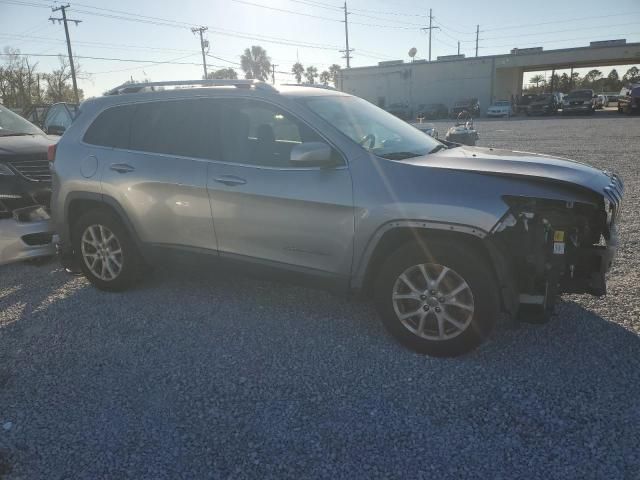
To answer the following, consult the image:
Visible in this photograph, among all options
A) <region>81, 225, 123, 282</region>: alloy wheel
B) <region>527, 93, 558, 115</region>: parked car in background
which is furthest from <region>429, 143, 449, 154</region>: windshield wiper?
<region>527, 93, 558, 115</region>: parked car in background

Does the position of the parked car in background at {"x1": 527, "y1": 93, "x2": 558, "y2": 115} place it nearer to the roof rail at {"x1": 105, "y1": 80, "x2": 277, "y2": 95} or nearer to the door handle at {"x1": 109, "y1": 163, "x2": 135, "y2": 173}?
the roof rail at {"x1": 105, "y1": 80, "x2": 277, "y2": 95}

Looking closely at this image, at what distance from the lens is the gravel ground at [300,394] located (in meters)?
2.47

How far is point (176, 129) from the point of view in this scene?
13.9 feet

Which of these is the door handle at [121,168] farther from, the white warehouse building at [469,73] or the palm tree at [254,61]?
the palm tree at [254,61]

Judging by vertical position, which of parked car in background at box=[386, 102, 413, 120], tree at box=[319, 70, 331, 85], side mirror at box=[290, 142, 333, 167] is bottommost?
side mirror at box=[290, 142, 333, 167]

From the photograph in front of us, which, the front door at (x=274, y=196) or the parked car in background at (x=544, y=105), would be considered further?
the parked car in background at (x=544, y=105)

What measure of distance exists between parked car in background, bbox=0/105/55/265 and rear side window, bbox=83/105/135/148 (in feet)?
4.61

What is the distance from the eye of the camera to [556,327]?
3.78 metres

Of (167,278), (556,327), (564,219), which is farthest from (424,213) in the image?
(167,278)

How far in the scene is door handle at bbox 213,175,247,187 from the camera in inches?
150

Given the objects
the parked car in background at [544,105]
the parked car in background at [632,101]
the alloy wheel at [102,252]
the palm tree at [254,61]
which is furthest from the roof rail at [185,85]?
the palm tree at [254,61]

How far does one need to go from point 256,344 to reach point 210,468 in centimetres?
130

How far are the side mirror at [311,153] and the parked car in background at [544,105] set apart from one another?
42298 mm

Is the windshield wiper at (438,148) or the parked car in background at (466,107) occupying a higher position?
the parked car in background at (466,107)
